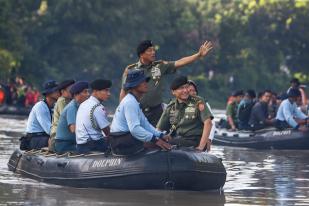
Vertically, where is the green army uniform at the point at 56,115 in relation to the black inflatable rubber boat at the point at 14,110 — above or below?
above

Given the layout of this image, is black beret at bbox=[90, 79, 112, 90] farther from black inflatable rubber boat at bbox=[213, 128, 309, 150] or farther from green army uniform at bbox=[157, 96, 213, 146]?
black inflatable rubber boat at bbox=[213, 128, 309, 150]

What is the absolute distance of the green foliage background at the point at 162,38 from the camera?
7662cm

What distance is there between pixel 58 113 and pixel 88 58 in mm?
60487

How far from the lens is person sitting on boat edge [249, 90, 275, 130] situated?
105ft

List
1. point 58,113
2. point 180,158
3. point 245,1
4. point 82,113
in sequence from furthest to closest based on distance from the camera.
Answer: point 245,1, point 58,113, point 82,113, point 180,158

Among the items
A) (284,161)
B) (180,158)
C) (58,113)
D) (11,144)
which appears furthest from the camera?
(11,144)

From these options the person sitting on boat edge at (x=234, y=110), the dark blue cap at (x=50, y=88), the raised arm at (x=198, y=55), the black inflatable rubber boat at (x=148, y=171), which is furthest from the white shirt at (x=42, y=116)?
the person sitting on boat edge at (x=234, y=110)

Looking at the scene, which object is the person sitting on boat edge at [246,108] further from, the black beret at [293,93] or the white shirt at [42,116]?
the white shirt at [42,116]

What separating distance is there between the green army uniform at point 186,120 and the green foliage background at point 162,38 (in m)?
44.7

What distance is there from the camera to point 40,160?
1977cm

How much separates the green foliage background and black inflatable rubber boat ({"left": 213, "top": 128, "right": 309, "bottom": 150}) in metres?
32.2

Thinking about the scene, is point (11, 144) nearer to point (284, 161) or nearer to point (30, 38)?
point (284, 161)

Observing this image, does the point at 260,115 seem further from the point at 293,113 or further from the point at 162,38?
the point at 162,38

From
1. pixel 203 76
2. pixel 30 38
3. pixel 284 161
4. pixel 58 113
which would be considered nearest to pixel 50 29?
pixel 30 38
